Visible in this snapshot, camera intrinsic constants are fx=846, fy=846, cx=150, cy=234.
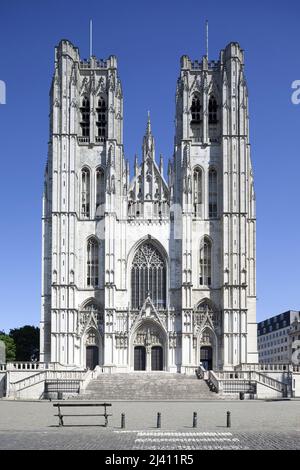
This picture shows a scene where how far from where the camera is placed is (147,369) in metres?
66.2

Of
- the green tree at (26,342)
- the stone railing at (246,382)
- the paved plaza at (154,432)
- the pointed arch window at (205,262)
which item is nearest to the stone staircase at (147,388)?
the stone railing at (246,382)

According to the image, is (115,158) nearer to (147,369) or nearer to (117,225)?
(117,225)

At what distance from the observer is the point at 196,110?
230 feet

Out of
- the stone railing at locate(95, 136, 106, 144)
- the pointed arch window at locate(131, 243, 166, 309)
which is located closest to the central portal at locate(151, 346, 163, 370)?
the pointed arch window at locate(131, 243, 166, 309)

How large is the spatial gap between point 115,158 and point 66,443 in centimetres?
4886

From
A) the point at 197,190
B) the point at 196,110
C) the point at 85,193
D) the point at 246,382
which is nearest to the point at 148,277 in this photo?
the point at 197,190

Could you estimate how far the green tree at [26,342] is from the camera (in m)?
92.1

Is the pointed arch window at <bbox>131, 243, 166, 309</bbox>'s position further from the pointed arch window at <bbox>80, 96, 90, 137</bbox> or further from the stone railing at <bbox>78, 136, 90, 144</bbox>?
the pointed arch window at <bbox>80, 96, 90, 137</bbox>

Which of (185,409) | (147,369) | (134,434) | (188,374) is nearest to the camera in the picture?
(134,434)

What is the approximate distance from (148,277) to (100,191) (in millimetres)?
8016

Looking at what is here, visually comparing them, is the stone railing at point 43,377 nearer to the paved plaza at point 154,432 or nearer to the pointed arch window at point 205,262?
the pointed arch window at point 205,262

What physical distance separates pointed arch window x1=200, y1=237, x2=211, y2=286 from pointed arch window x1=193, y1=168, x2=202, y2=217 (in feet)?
7.90

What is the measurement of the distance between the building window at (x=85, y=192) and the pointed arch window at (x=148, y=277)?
17.4 feet

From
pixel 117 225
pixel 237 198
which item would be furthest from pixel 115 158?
pixel 237 198
